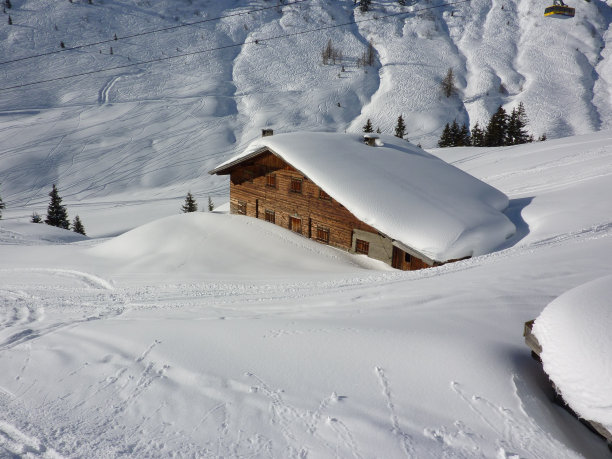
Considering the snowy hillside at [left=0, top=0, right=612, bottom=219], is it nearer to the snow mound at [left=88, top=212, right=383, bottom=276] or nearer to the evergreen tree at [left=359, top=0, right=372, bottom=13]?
the evergreen tree at [left=359, top=0, right=372, bottom=13]

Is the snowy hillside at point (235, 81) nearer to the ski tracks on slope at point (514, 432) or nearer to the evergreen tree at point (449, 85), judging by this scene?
the evergreen tree at point (449, 85)

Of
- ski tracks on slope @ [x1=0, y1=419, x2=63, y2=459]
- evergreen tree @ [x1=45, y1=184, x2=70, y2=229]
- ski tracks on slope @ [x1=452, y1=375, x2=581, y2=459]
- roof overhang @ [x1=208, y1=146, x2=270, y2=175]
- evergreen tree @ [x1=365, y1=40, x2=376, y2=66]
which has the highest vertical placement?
evergreen tree @ [x1=365, y1=40, x2=376, y2=66]

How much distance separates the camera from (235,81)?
75.7m

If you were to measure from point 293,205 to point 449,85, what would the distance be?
6167 centimetres

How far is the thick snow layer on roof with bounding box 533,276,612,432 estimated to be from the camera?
403 centimetres

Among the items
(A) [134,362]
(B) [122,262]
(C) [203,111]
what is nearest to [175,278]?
(B) [122,262]

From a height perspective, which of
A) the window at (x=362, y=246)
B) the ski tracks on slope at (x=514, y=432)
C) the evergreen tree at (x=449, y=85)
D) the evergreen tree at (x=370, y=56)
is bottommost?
the window at (x=362, y=246)

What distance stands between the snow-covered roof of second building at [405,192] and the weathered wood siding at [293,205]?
3.96 ft

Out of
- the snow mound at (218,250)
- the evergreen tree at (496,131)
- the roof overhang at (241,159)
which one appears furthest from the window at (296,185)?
the evergreen tree at (496,131)

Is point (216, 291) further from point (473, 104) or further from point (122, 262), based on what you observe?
point (473, 104)

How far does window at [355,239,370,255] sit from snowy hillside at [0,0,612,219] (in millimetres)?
31522

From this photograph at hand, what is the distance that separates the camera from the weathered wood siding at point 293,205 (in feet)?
55.6

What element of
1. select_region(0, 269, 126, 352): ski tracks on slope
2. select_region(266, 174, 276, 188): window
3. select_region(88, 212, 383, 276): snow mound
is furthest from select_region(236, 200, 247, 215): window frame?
select_region(0, 269, 126, 352): ski tracks on slope

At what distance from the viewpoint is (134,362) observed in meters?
5.89
